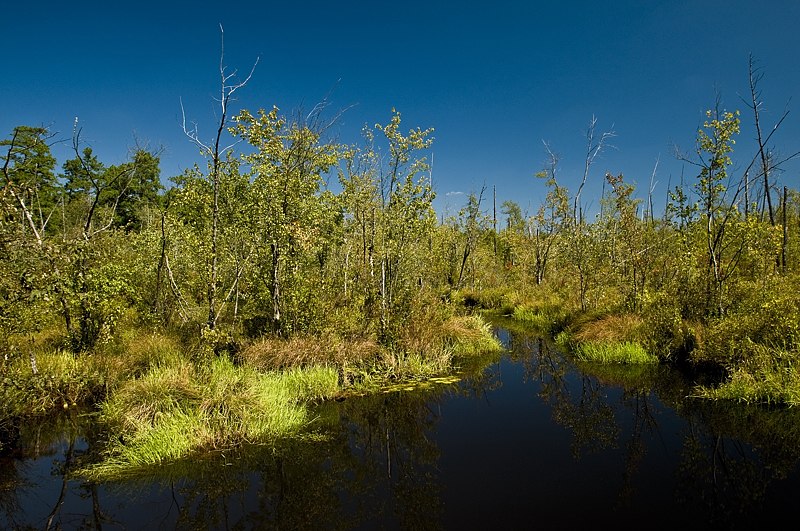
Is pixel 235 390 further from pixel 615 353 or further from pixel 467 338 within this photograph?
pixel 615 353

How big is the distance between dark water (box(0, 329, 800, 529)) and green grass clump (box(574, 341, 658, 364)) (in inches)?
134

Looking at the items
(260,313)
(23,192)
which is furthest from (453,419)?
(23,192)

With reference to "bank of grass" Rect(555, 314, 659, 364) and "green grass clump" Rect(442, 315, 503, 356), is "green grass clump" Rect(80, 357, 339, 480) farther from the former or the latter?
"bank of grass" Rect(555, 314, 659, 364)

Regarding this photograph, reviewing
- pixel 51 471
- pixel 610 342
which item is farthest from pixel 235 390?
pixel 610 342

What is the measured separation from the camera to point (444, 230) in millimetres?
36188

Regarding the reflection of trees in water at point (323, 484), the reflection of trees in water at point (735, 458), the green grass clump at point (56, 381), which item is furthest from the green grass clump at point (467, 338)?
the green grass clump at point (56, 381)

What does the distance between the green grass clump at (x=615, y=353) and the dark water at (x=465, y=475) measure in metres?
3.40

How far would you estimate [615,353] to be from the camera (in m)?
16.4

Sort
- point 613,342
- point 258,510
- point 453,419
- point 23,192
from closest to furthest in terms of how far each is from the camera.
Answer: point 258,510 < point 23,192 < point 453,419 < point 613,342

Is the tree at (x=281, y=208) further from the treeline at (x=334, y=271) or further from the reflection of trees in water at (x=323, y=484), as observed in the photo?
the reflection of trees in water at (x=323, y=484)

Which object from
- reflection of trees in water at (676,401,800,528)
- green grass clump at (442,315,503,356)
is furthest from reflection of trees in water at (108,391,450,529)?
green grass clump at (442,315,503,356)

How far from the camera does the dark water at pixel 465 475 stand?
7285 mm

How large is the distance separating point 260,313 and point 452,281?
76.4ft

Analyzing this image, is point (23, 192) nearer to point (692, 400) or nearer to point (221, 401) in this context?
point (221, 401)
